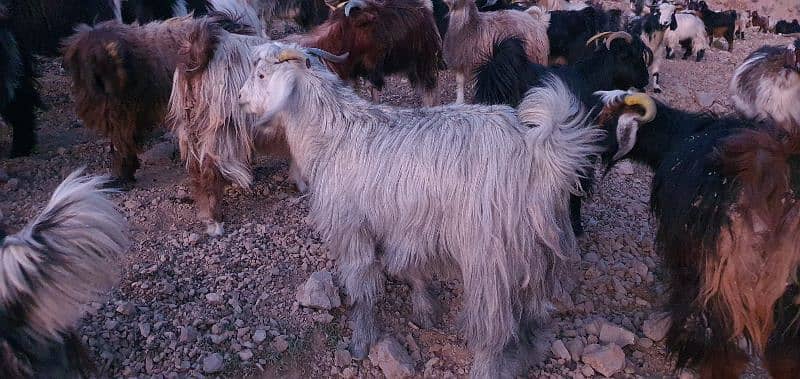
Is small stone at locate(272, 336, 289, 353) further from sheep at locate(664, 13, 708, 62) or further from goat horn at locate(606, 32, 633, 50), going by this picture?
sheep at locate(664, 13, 708, 62)

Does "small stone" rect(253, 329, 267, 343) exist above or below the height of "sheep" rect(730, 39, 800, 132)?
below

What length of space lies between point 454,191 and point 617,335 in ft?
5.47

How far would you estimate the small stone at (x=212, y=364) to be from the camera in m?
3.73

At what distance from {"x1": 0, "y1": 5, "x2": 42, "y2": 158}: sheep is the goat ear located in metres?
5.47

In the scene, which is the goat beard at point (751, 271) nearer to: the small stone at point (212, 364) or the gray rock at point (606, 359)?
the gray rock at point (606, 359)

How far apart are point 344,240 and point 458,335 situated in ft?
3.64

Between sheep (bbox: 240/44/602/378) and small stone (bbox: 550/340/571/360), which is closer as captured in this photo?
sheep (bbox: 240/44/602/378)

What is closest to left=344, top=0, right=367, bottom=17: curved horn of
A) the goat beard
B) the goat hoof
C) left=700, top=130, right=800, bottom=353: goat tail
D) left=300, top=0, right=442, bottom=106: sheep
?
left=300, top=0, right=442, bottom=106: sheep

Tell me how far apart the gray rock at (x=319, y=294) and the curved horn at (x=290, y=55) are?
1.47m

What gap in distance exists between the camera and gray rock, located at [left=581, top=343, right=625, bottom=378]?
389cm

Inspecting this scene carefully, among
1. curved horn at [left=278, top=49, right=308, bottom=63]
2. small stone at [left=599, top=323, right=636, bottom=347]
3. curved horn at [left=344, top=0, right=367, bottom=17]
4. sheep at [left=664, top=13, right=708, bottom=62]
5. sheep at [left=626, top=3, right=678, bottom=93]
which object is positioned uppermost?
curved horn at [left=278, top=49, right=308, bottom=63]

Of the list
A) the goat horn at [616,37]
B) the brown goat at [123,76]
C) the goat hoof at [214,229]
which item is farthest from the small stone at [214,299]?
the goat horn at [616,37]

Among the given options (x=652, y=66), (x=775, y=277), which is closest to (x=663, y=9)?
(x=652, y=66)

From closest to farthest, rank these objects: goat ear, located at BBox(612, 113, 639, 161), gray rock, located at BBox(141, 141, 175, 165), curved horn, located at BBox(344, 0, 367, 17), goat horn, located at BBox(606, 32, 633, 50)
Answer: goat ear, located at BBox(612, 113, 639, 161), gray rock, located at BBox(141, 141, 175, 165), curved horn, located at BBox(344, 0, 367, 17), goat horn, located at BBox(606, 32, 633, 50)
